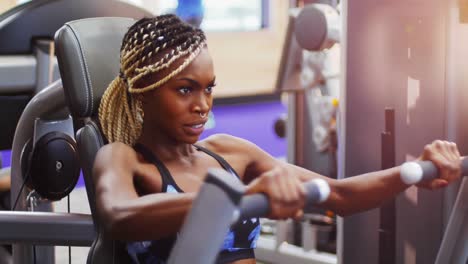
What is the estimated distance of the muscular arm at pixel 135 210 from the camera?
114 centimetres

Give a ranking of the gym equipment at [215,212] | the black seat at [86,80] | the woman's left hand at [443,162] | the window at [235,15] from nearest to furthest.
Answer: the gym equipment at [215,212] < the woman's left hand at [443,162] < the black seat at [86,80] < the window at [235,15]

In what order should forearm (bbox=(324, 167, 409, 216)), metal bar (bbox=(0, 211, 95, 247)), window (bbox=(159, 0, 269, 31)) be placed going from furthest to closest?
window (bbox=(159, 0, 269, 31))
metal bar (bbox=(0, 211, 95, 247))
forearm (bbox=(324, 167, 409, 216))

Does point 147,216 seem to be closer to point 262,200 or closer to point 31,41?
point 262,200

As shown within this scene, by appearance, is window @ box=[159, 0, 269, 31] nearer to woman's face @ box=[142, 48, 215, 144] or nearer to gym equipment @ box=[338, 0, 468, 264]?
gym equipment @ box=[338, 0, 468, 264]

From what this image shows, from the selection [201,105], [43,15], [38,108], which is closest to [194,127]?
[201,105]

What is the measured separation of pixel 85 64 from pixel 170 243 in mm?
474

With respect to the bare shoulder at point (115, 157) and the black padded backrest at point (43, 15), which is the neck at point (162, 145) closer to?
the bare shoulder at point (115, 157)

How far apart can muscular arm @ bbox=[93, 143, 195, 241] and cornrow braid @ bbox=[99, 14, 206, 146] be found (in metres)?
0.23

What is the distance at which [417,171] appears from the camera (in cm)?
123

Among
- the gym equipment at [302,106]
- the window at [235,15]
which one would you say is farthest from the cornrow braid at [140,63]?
the window at [235,15]

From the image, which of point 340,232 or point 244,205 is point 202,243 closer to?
point 244,205

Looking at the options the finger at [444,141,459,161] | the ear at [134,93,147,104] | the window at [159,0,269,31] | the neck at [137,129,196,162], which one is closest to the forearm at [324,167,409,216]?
the finger at [444,141,459,161]

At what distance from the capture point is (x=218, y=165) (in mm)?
1528

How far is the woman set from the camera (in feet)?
4.42
